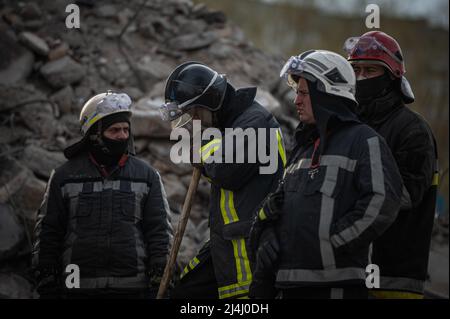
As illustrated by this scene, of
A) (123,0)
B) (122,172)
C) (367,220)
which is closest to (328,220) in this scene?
(367,220)

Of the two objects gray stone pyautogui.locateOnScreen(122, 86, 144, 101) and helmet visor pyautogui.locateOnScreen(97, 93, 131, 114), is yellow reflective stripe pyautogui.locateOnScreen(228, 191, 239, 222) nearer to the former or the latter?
helmet visor pyautogui.locateOnScreen(97, 93, 131, 114)

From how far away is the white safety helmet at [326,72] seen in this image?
4.50 meters

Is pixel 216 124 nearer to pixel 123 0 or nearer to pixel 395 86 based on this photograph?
pixel 395 86

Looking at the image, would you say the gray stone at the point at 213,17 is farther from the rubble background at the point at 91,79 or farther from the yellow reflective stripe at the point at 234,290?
the yellow reflective stripe at the point at 234,290

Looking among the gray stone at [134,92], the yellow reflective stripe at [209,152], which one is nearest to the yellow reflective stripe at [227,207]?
the yellow reflective stripe at [209,152]

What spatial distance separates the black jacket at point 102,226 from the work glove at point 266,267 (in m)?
1.30

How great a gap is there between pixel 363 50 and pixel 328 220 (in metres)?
1.41

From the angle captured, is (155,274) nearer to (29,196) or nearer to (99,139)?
(99,139)

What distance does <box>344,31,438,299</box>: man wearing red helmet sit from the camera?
483cm

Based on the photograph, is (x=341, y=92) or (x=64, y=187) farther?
(x=64, y=187)

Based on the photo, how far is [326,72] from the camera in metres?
4.52

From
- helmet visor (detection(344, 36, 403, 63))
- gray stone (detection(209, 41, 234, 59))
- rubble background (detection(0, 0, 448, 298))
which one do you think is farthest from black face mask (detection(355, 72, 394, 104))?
gray stone (detection(209, 41, 234, 59))

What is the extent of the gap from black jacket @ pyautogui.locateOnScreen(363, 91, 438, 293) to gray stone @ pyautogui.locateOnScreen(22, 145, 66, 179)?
468cm
